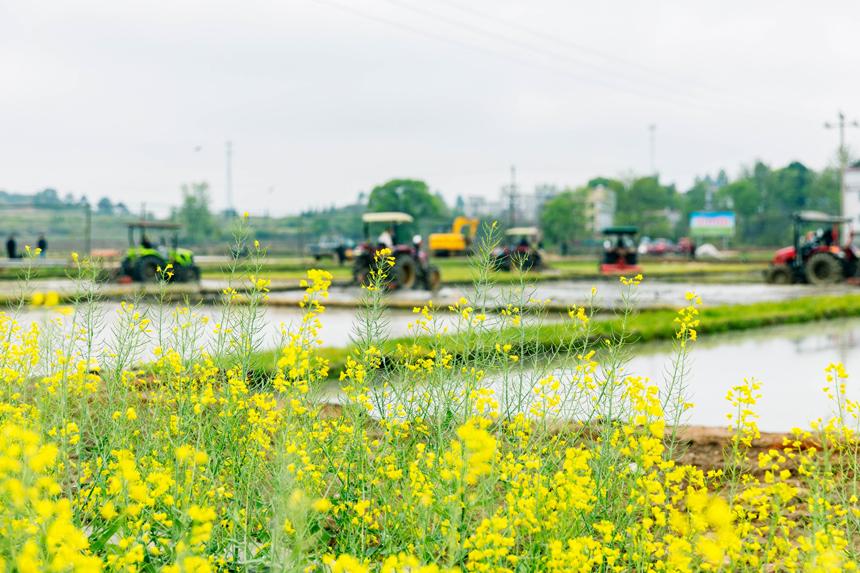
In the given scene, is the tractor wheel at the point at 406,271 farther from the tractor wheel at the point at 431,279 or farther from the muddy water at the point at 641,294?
the muddy water at the point at 641,294

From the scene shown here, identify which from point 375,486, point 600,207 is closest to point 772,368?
point 375,486

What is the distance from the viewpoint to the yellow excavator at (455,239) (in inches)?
2140

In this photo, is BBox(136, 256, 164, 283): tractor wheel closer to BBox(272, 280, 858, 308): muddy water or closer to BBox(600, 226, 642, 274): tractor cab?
BBox(272, 280, 858, 308): muddy water

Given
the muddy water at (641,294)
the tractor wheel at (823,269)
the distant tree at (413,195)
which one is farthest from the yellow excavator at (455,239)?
the distant tree at (413,195)

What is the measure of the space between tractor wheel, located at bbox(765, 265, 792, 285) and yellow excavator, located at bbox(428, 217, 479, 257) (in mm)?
26548

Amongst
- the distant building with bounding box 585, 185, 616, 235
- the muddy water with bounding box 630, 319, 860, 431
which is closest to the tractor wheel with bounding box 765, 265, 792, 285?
the muddy water with bounding box 630, 319, 860, 431

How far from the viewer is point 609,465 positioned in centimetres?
344

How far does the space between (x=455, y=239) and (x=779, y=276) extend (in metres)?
27.7

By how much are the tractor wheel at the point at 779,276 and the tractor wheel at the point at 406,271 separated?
40.1 feet

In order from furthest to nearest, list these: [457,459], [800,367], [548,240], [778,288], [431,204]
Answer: [431,204] → [548,240] → [778,288] → [800,367] → [457,459]

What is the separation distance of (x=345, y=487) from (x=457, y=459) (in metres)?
1.02

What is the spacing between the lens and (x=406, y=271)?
2242 centimetres

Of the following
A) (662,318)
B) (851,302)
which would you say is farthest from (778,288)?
(662,318)

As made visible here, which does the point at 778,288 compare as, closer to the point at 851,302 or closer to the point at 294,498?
the point at 851,302
